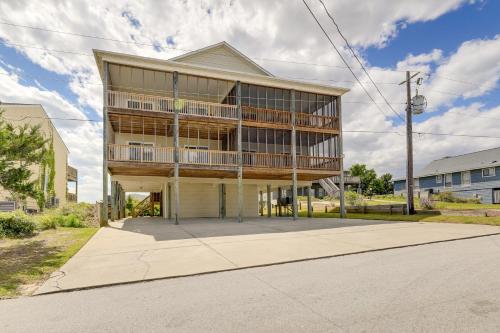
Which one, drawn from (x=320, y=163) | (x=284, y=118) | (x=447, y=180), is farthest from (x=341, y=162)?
(x=447, y=180)

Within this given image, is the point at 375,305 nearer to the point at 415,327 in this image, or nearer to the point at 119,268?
the point at 415,327

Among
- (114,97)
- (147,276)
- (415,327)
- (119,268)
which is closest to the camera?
(415,327)

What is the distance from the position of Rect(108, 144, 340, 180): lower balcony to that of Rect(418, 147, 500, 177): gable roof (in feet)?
80.5

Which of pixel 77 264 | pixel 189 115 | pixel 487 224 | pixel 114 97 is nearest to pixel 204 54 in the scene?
pixel 189 115

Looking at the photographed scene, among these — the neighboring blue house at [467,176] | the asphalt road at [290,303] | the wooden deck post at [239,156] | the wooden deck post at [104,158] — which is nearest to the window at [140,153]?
the wooden deck post at [104,158]

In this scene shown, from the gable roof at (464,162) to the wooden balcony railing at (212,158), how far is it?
80.5 ft

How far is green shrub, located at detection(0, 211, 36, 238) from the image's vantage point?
11914 mm

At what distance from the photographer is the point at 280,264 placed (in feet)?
22.7

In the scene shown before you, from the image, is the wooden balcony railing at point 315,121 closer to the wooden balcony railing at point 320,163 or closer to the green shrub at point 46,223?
the wooden balcony railing at point 320,163

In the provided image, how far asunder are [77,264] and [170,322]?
4.54 meters

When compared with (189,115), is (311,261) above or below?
below

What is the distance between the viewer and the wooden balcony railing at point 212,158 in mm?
16641

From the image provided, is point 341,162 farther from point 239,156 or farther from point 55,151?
point 55,151

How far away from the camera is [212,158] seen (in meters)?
18.7
